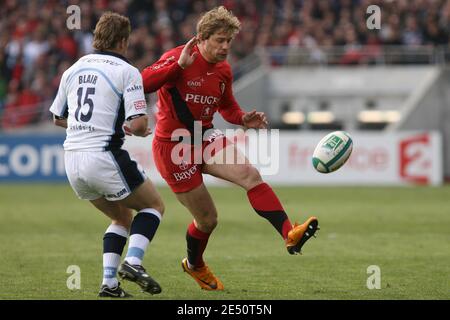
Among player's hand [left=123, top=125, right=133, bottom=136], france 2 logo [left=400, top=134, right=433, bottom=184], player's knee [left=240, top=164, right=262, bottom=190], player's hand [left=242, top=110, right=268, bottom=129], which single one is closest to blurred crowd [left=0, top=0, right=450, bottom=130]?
france 2 logo [left=400, top=134, right=433, bottom=184]

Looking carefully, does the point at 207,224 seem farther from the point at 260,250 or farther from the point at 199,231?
the point at 260,250

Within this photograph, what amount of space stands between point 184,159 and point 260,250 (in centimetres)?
345

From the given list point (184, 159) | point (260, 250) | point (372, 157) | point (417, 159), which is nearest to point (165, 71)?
point (184, 159)

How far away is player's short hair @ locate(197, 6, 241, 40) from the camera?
8.02 metres

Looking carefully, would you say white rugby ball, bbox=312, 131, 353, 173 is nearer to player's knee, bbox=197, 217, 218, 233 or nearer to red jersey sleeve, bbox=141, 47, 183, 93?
player's knee, bbox=197, 217, 218, 233

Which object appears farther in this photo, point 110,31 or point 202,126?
point 202,126

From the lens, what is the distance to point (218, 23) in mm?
8016

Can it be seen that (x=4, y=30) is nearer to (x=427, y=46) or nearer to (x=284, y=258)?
(x=427, y=46)

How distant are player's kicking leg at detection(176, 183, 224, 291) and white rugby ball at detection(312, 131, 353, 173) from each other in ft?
3.36

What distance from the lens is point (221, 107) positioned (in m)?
8.82

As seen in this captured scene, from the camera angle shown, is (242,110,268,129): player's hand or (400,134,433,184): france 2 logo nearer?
(242,110,268,129): player's hand

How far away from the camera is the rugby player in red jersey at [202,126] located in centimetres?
802
